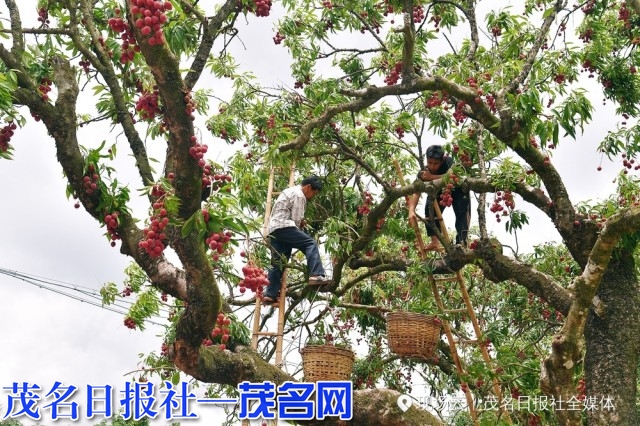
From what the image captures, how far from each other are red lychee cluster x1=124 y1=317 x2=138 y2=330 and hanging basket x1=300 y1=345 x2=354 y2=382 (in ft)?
7.38

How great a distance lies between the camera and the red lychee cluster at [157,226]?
9.56ft

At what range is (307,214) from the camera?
6.22m

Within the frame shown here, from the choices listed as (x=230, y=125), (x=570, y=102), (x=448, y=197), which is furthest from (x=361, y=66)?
(x=570, y=102)

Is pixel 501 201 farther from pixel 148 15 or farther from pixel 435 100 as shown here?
pixel 148 15

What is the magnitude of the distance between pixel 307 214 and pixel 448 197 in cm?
151

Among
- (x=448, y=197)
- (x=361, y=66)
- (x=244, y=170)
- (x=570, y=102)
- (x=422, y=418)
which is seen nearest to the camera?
(x=422, y=418)

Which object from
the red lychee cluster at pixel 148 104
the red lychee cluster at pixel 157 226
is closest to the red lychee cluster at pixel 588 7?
the red lychee cluster at pixel 148 104

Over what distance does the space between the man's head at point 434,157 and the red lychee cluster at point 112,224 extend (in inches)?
103

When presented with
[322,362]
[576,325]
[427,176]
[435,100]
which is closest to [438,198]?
[427,176]

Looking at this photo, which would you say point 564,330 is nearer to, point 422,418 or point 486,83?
point 422,418

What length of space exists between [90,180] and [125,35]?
1.05 meters

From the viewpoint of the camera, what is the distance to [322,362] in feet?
13.8

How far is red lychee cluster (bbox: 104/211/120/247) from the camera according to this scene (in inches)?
153

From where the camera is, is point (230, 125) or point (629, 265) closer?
point (629, 265)
